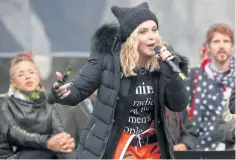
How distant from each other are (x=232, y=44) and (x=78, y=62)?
1.84 meters

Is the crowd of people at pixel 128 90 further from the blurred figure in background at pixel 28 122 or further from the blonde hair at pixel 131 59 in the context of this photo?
the blurred figure in background at pixel 28 122

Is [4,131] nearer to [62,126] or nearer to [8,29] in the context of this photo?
[62,126]

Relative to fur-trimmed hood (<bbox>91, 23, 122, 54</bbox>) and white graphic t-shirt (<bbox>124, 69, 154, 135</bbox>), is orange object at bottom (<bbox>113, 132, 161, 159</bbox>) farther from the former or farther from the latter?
fur-trimmed hood (<bbox>91, 23, 122, 54</bbox>)

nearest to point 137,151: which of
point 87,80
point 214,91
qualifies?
point 87,80

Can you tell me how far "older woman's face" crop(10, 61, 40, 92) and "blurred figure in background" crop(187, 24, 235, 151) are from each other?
168cm

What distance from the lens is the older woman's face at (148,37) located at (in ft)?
16.9

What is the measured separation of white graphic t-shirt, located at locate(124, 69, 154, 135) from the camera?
16.9ft

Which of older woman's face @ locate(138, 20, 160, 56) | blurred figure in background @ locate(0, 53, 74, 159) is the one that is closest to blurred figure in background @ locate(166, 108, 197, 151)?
blurred figure in background @ locate(0, 53, 74, 159)

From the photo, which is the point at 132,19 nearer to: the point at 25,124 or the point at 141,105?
the point at 141,105

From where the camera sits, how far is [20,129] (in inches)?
273

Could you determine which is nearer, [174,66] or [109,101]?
[174,66]

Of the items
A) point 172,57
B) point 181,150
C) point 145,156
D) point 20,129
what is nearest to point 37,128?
point 20,129

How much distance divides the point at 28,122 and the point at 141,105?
6.91 ft

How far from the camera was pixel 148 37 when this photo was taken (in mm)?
5156
